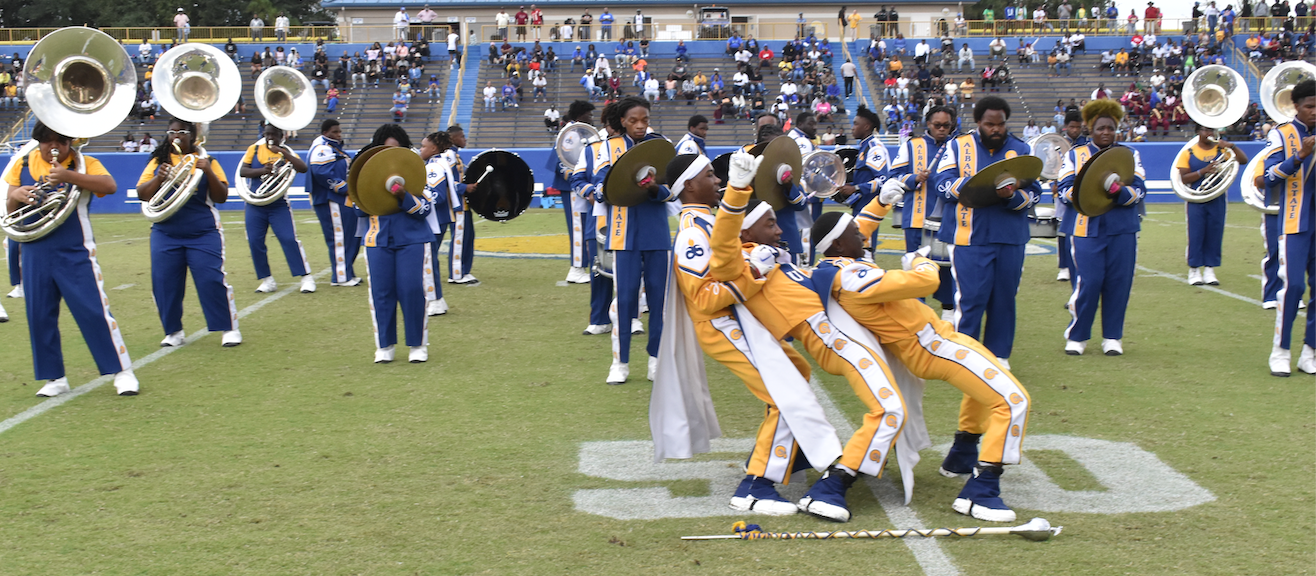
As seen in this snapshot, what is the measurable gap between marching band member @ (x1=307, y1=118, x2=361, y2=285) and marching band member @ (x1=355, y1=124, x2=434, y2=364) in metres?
3.48

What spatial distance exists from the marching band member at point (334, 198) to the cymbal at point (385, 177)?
11.8ft

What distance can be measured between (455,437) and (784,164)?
8.84ft

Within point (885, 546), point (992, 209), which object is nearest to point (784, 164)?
point (992, 209)

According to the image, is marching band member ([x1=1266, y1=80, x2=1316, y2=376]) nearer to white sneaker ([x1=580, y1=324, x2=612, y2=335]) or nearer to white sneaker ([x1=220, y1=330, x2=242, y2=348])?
white sneaker ([x1=580, y1=324, x2=612, y2=335])

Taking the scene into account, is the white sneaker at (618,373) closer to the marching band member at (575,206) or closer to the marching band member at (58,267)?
the marching band member at (58,267)

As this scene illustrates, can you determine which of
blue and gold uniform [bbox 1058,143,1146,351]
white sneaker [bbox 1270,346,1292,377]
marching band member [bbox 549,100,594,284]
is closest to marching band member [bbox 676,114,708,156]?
marching band member [bbox 549,100,594,284]

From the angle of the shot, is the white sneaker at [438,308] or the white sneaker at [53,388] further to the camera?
the white sneaker at [438,308]

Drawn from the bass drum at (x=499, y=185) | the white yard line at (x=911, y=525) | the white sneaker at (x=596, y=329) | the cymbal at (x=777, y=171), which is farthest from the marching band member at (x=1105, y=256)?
the bass drum at (x=499, y=185)

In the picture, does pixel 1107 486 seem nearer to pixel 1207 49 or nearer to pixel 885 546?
pixel 885 546

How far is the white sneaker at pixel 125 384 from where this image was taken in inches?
276

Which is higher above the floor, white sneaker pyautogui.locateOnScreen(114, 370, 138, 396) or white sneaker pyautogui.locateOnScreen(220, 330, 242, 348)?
white sneaker pyautogui.locateOnScreen(114, 370, 138, 396)

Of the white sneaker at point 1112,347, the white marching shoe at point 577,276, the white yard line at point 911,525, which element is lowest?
the white marching shoe at point 577,276

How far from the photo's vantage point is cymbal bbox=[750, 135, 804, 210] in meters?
6.82

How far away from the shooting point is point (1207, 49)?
37250 millimetres
